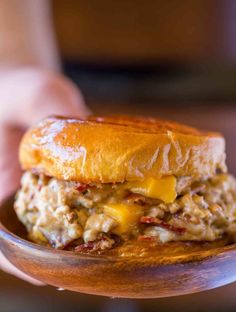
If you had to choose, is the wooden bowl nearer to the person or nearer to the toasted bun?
the toasted bun

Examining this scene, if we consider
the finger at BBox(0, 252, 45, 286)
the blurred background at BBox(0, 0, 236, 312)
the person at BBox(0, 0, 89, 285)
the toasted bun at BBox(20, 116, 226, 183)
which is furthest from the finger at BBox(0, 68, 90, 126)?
the blurred background at BBox(0, 0, 236, 312)

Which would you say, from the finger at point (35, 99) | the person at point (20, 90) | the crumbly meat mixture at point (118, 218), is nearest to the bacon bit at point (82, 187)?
the crumbly meat mixture at point (118, 218)

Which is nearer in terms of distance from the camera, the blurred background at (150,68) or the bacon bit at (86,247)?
the bacon bit at (86,247)

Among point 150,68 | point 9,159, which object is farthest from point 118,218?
point 150,68

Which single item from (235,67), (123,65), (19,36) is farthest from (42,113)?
(235,67)

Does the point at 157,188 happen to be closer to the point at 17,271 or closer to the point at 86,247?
the point at 86,247

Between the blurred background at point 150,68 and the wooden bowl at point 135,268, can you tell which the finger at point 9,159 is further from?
the blurred background at point 150,68
